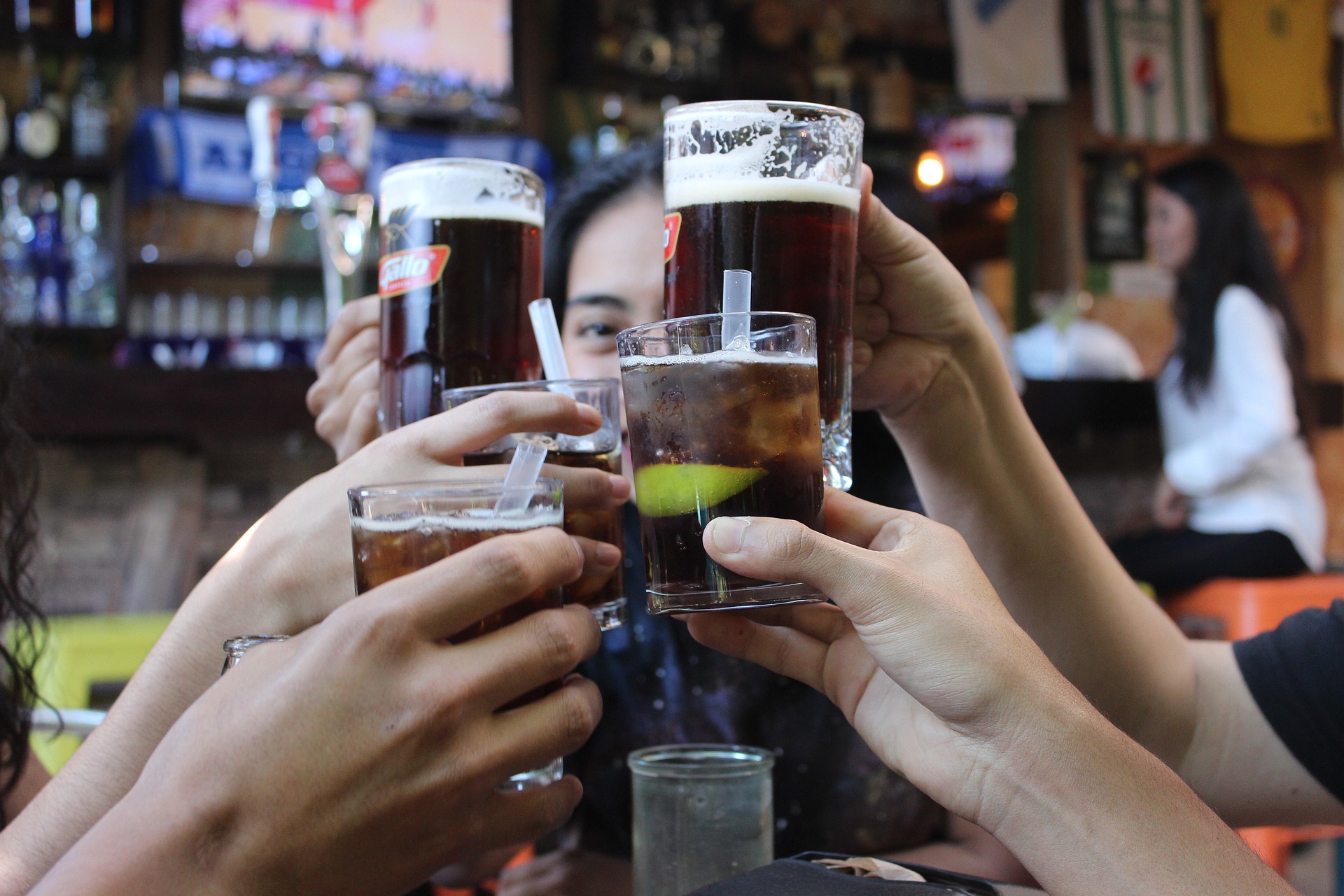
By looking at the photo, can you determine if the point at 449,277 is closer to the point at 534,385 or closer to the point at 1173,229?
the point at 534,385

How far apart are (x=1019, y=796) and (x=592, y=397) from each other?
0.49 meters

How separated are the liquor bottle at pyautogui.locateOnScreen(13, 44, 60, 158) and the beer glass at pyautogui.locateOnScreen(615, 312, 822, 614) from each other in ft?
16.6

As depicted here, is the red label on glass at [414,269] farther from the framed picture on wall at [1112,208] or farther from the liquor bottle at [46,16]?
the framed picture on wall at [1112,208]

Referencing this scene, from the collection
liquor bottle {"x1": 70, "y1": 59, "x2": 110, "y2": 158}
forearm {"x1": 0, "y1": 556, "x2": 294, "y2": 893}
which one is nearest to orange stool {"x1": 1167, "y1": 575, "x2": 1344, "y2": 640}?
forearm {"x1": 0, "y1": 556, "x2": 294, "y2": 893}

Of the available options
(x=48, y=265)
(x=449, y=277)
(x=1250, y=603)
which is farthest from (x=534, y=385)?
(x=48, y=265)

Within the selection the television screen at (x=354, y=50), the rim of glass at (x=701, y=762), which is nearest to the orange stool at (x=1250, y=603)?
the rim of glass at (x=701, y=762)

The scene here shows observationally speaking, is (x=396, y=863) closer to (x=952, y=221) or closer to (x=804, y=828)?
(x=804, y=828)

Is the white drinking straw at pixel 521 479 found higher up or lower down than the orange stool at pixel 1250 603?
higher up

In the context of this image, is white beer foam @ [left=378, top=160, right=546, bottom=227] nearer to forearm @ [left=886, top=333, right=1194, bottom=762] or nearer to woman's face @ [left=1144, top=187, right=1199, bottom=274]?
forearm @ [left=886, top=333, right=1194, bottom=762]

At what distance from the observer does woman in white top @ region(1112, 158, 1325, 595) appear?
3.62m

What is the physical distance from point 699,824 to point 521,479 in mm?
318

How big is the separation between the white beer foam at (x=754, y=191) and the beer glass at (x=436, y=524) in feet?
0.95

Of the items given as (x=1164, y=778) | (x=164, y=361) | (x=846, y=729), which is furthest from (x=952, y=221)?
(x=1164, y=778)

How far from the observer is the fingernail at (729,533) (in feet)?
2.42
